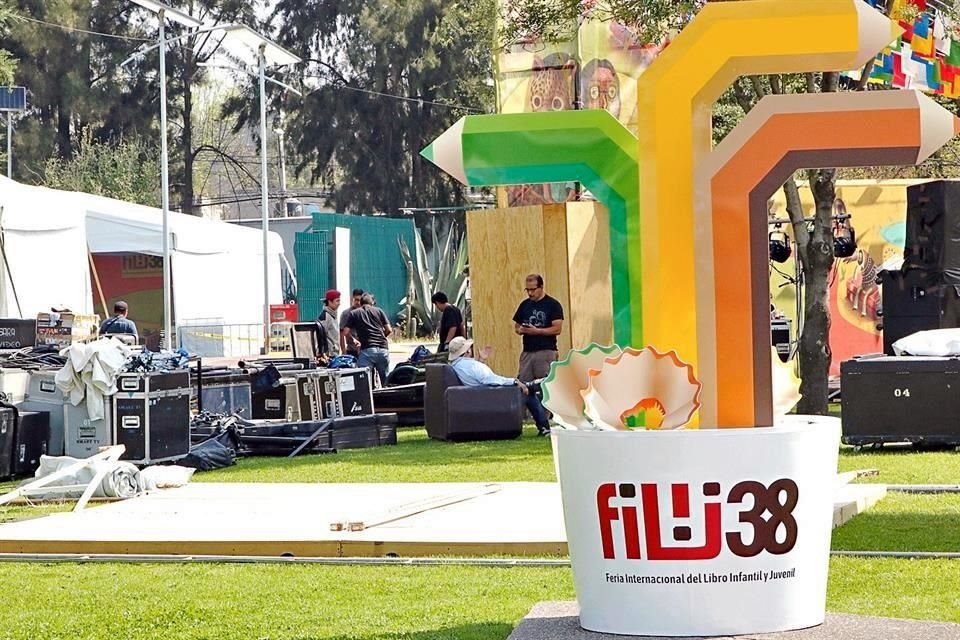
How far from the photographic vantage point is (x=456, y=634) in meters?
6.38

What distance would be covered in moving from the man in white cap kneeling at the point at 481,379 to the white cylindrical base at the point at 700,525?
412 inches

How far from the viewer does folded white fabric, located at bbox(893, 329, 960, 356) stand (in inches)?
563

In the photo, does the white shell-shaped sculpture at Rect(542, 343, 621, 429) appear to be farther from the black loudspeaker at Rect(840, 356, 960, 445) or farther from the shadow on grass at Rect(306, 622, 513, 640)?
the black loudspeaker at Rect(840, 356, 960, 445)

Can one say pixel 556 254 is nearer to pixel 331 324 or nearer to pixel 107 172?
pixel 331 324

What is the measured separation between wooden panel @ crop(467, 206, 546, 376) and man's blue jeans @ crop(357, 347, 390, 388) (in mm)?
2016

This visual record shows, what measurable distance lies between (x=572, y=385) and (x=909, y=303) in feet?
39.8

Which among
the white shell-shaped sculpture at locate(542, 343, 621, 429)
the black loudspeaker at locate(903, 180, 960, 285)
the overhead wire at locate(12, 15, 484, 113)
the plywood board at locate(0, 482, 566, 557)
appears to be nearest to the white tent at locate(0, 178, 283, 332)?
the black loudspeaker at locate(903, 180, 960, 285)

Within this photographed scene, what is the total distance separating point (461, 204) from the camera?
5716 centimetres

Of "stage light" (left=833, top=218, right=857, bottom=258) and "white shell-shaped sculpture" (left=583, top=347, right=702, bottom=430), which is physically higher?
"stage light" (left=833, top=218, right=857, bottom=258)

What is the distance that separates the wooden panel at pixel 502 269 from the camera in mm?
21266

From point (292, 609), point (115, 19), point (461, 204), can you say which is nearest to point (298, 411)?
point (292, 609)

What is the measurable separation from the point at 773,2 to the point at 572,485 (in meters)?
1.90

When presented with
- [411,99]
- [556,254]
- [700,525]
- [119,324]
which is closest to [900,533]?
[700,525]

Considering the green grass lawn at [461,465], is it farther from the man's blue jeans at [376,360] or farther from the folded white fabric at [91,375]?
the man's blue jeans at [376,360]
